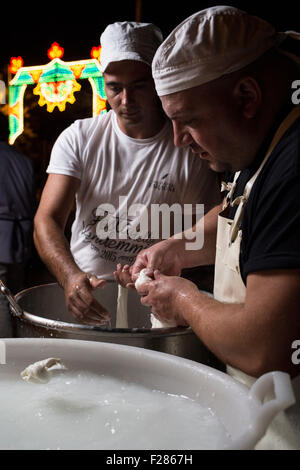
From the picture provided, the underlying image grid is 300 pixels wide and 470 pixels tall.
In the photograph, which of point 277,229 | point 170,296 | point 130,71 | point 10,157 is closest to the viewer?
point 277,229

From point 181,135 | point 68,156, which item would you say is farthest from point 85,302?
point 68,156

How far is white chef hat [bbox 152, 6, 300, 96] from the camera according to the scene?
1.27 meters

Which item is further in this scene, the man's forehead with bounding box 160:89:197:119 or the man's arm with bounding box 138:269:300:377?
the man's forehead with bounding box 160:89:197:119

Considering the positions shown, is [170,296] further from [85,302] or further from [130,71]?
[130,71]

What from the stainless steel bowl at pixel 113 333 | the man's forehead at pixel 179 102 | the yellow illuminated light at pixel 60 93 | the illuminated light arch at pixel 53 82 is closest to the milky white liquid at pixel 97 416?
the stainless steel bowl at pixel 113 333

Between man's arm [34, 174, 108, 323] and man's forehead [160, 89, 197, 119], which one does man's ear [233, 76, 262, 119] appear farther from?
man's arm [34, 174, 108, 323]

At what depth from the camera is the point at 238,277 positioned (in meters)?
1.42


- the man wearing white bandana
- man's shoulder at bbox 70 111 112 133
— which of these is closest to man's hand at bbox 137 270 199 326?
the man wearing white bandana

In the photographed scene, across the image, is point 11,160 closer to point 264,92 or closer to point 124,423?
point 264,92

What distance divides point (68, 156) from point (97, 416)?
5.44 feet

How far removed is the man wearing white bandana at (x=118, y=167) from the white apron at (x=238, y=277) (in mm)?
788
